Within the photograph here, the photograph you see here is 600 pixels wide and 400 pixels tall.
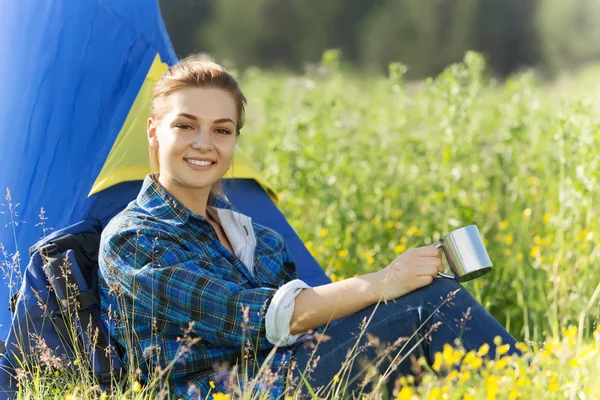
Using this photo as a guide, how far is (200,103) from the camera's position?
2.56m

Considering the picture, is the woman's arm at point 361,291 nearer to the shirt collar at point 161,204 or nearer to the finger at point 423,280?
the finger at point 423,280

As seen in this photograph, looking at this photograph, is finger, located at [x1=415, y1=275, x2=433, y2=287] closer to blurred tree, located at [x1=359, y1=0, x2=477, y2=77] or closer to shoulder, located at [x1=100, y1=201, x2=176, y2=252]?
shoulder, located at [x1=100, y1=201, x2=176, y2=252]

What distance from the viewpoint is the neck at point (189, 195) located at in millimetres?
2578

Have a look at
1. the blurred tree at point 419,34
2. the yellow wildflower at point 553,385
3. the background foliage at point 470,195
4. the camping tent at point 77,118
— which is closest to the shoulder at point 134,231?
the camping tent at point 77,118

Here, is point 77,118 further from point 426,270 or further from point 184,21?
point 184,21

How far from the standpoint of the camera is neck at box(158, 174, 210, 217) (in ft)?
8.46

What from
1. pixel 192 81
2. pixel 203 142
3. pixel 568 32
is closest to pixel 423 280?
pixel 203 142

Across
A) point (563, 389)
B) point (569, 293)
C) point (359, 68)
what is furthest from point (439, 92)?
point (359, 68)

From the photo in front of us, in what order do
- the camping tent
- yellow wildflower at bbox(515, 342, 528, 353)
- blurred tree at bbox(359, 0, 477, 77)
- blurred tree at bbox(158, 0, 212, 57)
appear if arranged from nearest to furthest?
yellow wildflower at bbox(515, 342, 528, 353) → the camping tent → blurred tree at bbox(158, 0, 212, 57) → blurred tree at bbox(359, 0, 477, 77)

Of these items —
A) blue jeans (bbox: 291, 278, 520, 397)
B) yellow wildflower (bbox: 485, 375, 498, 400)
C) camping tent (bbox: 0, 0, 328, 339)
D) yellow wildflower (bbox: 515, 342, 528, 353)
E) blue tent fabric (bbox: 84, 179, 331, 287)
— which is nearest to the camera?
yellow wildflower (bbox: 485, 375, 498, 400)

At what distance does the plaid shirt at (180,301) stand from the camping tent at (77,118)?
1.63ft

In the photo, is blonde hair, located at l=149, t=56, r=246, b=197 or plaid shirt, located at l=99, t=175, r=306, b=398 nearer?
plaid shirt, located at l=99, t=175, r=306, b=398

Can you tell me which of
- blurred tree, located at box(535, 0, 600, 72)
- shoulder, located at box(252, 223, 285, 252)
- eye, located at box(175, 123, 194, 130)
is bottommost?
shoulder, located at box(252, 223, 285, 252)

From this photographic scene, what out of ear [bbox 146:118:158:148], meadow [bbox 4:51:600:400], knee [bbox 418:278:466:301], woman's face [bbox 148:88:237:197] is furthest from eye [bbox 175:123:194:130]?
meadow [bbox 4:51:600:400]
